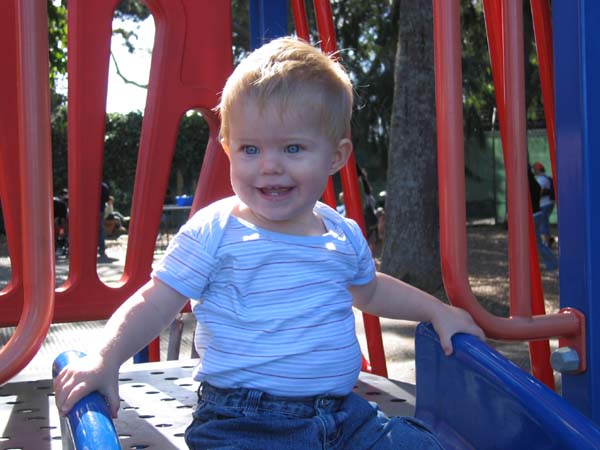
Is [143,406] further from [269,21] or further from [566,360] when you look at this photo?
[269,21]

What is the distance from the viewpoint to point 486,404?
1.33 meters

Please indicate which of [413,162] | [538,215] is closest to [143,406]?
[413,162]

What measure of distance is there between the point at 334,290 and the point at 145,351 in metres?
1.52

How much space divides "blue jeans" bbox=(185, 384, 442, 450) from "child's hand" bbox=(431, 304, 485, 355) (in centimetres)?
18

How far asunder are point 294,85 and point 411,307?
1.58ft

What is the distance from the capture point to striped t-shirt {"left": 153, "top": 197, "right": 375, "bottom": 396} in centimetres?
124

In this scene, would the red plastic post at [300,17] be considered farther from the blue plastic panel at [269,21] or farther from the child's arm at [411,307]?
the child's arm at [411,307]

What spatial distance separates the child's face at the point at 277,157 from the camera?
1.23 m

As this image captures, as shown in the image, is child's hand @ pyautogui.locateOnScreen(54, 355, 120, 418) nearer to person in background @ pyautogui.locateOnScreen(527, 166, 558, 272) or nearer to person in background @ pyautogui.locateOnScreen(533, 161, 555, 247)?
person in background @ pyautogui.locateOnScreen(527, 166, 558, 272)

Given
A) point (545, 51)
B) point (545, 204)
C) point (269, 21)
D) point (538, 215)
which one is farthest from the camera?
point (545, 204)

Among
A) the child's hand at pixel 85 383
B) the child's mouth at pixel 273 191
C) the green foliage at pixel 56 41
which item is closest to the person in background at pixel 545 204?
the green foliage at pixel 56 41

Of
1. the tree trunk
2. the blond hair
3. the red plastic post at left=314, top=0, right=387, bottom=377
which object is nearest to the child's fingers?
the blond hair

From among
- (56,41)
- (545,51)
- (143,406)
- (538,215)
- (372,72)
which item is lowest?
(538,215)

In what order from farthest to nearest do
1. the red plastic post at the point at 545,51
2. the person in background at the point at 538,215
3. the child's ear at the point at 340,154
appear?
the person in background at the point at 538,215 → the red plastic post at the point at 545,51 → the child's ear at the point at 340,154
